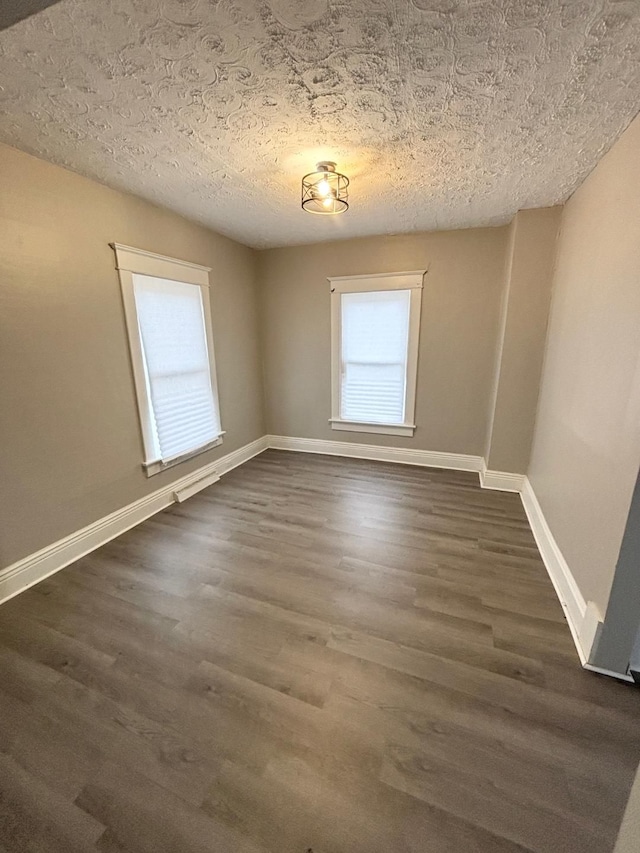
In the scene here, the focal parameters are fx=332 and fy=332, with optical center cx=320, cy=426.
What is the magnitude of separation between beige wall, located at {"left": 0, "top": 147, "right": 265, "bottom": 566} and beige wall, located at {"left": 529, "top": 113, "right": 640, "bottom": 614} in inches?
119

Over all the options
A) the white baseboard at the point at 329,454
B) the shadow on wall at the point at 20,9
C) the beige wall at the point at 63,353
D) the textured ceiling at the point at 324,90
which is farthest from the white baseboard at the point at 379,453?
the shadow on wall at the point at 20,9

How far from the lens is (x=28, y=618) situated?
181 centimetres

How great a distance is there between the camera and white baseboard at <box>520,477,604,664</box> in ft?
4.98

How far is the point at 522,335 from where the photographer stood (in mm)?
2904

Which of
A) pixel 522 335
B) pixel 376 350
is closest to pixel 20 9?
pixel 376 350

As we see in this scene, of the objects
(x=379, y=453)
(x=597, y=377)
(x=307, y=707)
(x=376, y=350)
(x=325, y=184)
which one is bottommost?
(x=307, y=707)

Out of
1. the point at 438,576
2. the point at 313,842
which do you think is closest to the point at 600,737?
the point at 438,576

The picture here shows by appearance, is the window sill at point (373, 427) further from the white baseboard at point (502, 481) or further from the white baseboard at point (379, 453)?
the white baseboard at point (502, 481)

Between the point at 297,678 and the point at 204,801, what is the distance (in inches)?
19.1

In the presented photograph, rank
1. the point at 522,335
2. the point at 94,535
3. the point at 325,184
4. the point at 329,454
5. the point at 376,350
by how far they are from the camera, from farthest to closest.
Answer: the point at 329,454 → the point at 376,350 → the point at 522,335 → the point at 94,535 → the point at 325,184

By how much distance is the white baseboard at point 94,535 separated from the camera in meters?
2.00

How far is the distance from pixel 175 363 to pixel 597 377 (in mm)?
3021

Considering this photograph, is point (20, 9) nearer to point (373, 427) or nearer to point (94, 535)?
point (94, 535)

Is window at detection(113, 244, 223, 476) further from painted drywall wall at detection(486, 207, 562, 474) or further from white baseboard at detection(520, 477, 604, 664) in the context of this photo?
white baseboard at detection(520, 477, 604, 664)
